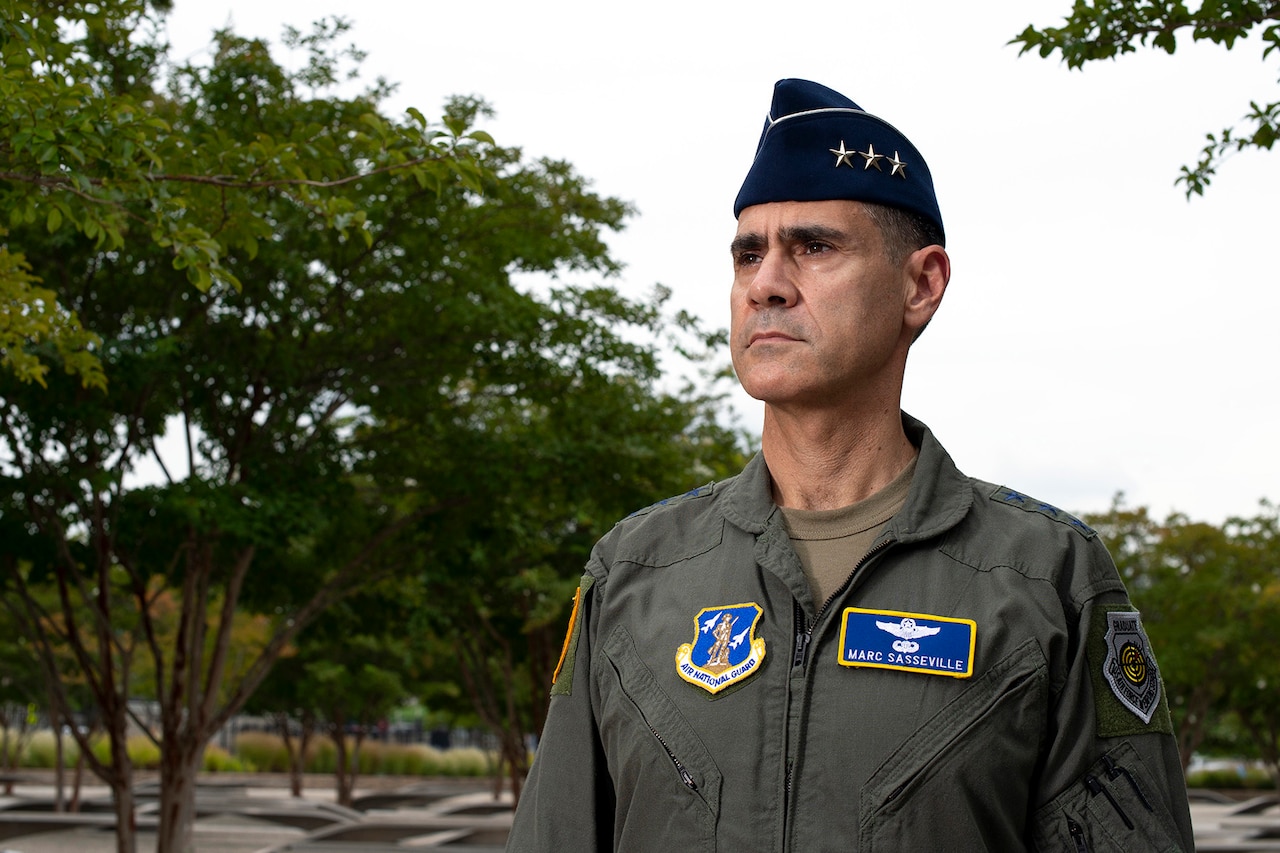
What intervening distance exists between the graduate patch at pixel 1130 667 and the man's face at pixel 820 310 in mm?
471

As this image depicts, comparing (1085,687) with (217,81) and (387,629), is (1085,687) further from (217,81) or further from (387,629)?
(387,629)

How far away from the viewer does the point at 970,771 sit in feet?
5.30

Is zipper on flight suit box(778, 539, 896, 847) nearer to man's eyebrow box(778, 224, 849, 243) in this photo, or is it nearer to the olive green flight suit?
the olive green flight suit

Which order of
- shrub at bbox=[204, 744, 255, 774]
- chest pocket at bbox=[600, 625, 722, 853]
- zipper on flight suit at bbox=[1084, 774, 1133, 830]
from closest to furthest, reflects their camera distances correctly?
zipper on flight suit at bbox=[1084, 774, 1133, 830], chest pocket at bbox=[600, 625, 722, 853], shrub at bbox=[204, 744, 255, 774]

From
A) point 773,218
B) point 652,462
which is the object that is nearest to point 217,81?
point 652,462

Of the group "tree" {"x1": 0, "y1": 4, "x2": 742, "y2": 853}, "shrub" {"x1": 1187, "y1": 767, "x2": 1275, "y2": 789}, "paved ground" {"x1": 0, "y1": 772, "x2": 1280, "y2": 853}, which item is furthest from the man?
Answer: "shrub" {"x1": 1187, "y1": 767, "x2": 1275, "y2": 789}

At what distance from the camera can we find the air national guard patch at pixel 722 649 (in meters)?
1.77

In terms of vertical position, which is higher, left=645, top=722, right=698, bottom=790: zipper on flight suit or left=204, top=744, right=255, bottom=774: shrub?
left=645, top=722, right=698, bottom=790: zipper on flight suit

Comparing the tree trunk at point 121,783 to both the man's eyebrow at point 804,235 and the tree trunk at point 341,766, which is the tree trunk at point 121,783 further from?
the tree trunk at point 341,766

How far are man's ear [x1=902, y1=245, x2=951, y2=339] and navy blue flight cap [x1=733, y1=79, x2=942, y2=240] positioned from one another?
0.19 ft

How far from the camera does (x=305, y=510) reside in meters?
11.2

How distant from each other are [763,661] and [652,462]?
10.6 m

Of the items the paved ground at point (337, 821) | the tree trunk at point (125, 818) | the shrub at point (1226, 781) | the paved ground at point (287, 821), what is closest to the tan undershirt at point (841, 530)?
the tree trunk at point (125, 818)

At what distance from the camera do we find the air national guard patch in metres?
1.77
